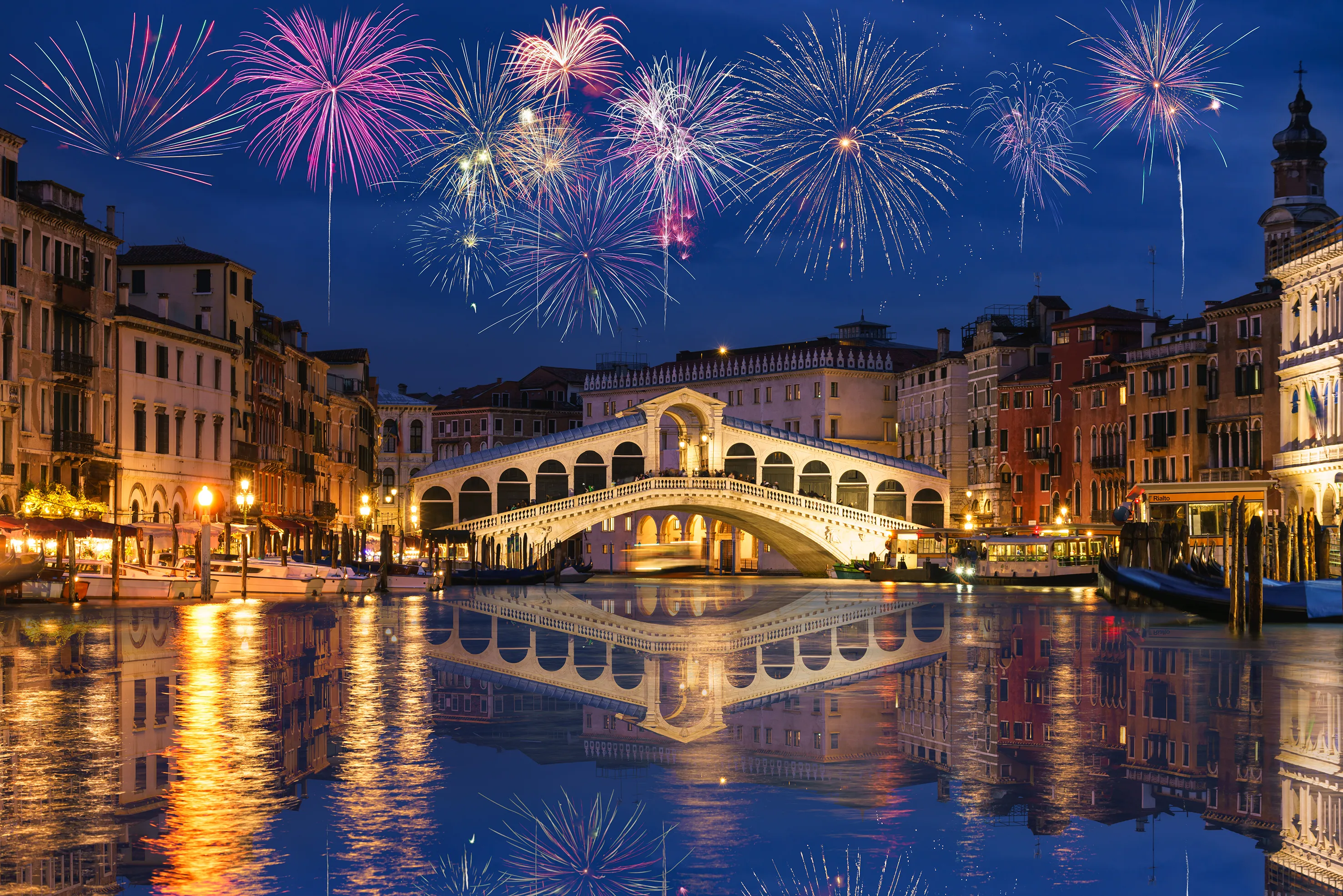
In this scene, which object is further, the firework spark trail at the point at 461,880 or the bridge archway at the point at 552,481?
the bridge archway at the point at 552,481

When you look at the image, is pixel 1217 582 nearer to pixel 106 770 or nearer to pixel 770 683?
pixel 770 683

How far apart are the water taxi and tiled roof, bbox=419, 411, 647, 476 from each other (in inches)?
860

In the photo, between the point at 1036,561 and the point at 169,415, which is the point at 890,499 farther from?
the point at 169,415

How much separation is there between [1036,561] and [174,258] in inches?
1282

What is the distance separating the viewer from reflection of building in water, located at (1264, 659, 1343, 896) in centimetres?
729

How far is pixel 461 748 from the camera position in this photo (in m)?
11.0

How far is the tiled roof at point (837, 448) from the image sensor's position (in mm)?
82188

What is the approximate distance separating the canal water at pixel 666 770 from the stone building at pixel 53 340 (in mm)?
23779

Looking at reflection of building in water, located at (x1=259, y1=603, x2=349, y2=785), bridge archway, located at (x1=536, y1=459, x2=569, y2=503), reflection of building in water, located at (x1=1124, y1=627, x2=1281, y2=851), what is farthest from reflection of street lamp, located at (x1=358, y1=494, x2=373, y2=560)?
reflection of building in water, located at (x1=1124, y1=627, x2=1281, y2=851)

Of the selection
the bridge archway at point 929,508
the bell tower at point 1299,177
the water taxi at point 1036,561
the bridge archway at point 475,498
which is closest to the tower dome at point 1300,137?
the bell tower at point 1299,177

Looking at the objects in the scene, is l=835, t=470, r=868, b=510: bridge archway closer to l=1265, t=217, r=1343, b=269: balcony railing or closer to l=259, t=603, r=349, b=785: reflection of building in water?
l=1265, t=217, r=1343, b=269: balcony railing

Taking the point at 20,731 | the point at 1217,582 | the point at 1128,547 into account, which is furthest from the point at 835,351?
the point at 20,731

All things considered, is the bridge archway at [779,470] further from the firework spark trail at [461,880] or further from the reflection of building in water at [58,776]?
the firework spark trail at [461,880]

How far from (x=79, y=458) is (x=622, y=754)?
38.2 meters
